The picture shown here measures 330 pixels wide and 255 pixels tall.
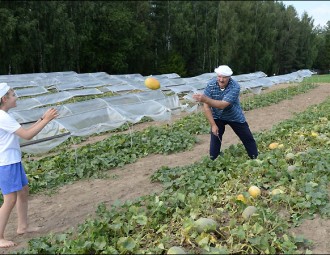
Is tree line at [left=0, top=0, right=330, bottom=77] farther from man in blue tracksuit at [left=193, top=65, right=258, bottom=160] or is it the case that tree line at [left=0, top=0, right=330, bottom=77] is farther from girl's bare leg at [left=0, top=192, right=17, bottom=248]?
girl's bare leg at [left=0, top=192, right=17, bottom=248]

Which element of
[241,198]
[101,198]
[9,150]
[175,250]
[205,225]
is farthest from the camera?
[101,198]

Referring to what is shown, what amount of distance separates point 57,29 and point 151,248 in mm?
34113

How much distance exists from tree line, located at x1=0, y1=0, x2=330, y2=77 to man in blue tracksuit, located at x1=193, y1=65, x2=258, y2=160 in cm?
2893

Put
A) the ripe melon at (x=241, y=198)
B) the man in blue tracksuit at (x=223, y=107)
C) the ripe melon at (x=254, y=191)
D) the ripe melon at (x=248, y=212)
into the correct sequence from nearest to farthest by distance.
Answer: the ripe melon at (x=248, y=212) < the ripe melon at (x=241, y=198) < the ripe melon at (x=254, y=191) < the man in blue tracksuit at (x=223, y=107)

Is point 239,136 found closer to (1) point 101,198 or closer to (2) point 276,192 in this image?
(2) point 276,192

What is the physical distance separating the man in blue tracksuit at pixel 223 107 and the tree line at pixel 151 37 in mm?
28931

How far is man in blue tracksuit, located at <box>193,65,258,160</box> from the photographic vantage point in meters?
5.41

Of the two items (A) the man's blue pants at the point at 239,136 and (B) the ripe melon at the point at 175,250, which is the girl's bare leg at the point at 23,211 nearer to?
(B) the ripe melon at the point at 175,250

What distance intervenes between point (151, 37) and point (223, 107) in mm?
40541

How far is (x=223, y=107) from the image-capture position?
5367mm

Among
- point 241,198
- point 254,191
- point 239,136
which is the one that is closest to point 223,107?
point 239,136

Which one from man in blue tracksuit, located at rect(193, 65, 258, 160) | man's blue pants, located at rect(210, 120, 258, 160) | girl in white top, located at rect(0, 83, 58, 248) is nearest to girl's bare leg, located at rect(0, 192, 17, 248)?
girl in white top, located at rect(0, 83, 58, 248)

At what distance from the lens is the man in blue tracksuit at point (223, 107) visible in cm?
541

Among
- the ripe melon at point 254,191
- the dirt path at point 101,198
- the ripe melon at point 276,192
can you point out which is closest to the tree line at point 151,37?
the dirt path at point 101,198
